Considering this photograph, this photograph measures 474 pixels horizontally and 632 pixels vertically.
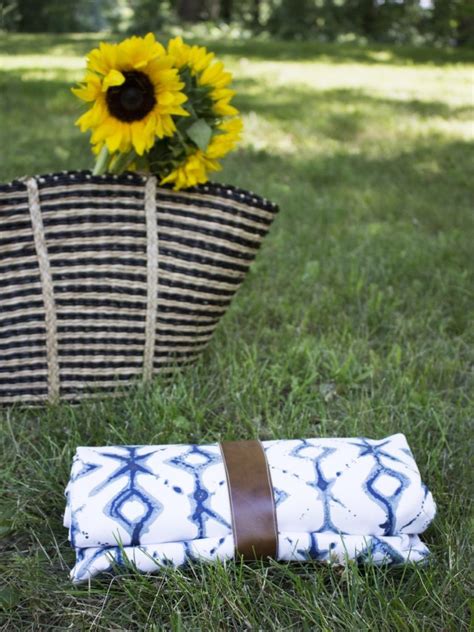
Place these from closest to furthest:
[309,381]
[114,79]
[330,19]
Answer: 1. [114,79]
2. [309,381]
3. [330,19]

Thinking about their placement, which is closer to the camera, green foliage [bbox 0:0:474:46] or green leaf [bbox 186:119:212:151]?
green leaf [bbox 186:119:212:151]

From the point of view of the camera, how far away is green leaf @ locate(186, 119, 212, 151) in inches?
69.6

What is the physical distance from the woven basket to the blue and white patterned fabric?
0.48 m

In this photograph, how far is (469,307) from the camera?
251cm

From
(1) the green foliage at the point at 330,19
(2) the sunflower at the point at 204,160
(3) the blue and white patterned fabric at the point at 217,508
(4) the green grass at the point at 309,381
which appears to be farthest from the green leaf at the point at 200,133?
(1) the green foliage at the point at 330,19

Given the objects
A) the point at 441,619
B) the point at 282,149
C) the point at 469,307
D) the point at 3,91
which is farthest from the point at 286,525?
the point at 3,91

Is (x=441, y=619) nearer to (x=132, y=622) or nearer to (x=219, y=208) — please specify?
(x=132, y=622)

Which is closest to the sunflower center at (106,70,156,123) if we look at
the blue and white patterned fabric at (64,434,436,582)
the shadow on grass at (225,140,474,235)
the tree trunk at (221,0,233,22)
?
the blue and white patterned fabric at (64,434,436,582)

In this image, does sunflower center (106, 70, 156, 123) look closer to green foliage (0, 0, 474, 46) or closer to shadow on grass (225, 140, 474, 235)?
shadow on grass (225, 140, 474, 235)

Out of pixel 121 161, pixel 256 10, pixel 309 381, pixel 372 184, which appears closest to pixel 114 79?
pixel 121 161

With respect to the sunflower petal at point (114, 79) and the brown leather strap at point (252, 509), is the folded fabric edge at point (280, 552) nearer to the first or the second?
the brown leather strap at point (252, 509)

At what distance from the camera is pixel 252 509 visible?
1320 mm

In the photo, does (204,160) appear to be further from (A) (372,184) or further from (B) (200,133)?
(A) (372,184)

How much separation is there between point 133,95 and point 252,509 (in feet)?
3.27
